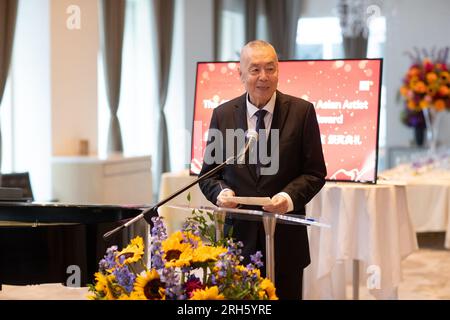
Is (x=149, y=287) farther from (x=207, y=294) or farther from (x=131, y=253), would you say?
(x=131, y=253)

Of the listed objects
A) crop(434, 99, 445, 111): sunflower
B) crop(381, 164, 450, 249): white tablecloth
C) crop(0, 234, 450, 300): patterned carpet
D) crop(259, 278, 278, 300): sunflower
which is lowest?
crop(0, 234, 450, 300): patterned carpet

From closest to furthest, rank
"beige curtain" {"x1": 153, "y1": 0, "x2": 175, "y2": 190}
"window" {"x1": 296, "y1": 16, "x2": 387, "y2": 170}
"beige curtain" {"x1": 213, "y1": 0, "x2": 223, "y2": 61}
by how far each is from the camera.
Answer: "beige curtain" {"x1": 153, "y1": 0, "x2": 175, "y2": 190} < "beige curtain" {"x1": 213, "y1": 0, "x2": 223, "y2": 61} < "window" {"x1": 296, "y1": 16, "x2": 387, "y2": 170}

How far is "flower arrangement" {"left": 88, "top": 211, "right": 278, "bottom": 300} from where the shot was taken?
1.49 metres

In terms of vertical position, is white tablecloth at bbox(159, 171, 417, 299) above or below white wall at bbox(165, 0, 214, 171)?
below

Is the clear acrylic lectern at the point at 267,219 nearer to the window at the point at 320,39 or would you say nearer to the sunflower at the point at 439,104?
the sunflower at the point at 439,104

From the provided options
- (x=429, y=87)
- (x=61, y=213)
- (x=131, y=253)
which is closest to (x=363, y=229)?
(x=61, y=213)

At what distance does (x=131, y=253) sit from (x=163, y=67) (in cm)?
825

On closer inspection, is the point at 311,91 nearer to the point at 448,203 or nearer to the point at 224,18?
the point at 448,203

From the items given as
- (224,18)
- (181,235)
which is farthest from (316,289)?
(224,18)

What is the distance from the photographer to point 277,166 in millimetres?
2834

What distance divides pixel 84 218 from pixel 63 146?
3.86 metres

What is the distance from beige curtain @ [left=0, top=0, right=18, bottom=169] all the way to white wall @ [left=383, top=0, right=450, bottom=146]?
20.3 ft

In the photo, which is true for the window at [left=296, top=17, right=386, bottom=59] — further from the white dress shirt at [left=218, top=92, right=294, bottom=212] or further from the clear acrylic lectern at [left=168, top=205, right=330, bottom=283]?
the clear acrylic lectern at [left=168, top=205, right=330, bottom=283]

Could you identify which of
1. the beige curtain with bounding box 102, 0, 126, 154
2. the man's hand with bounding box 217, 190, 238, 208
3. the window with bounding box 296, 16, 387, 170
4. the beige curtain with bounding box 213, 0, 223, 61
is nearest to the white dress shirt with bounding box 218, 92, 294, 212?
the man's hand with bounding box 217, 190, 238, 208
